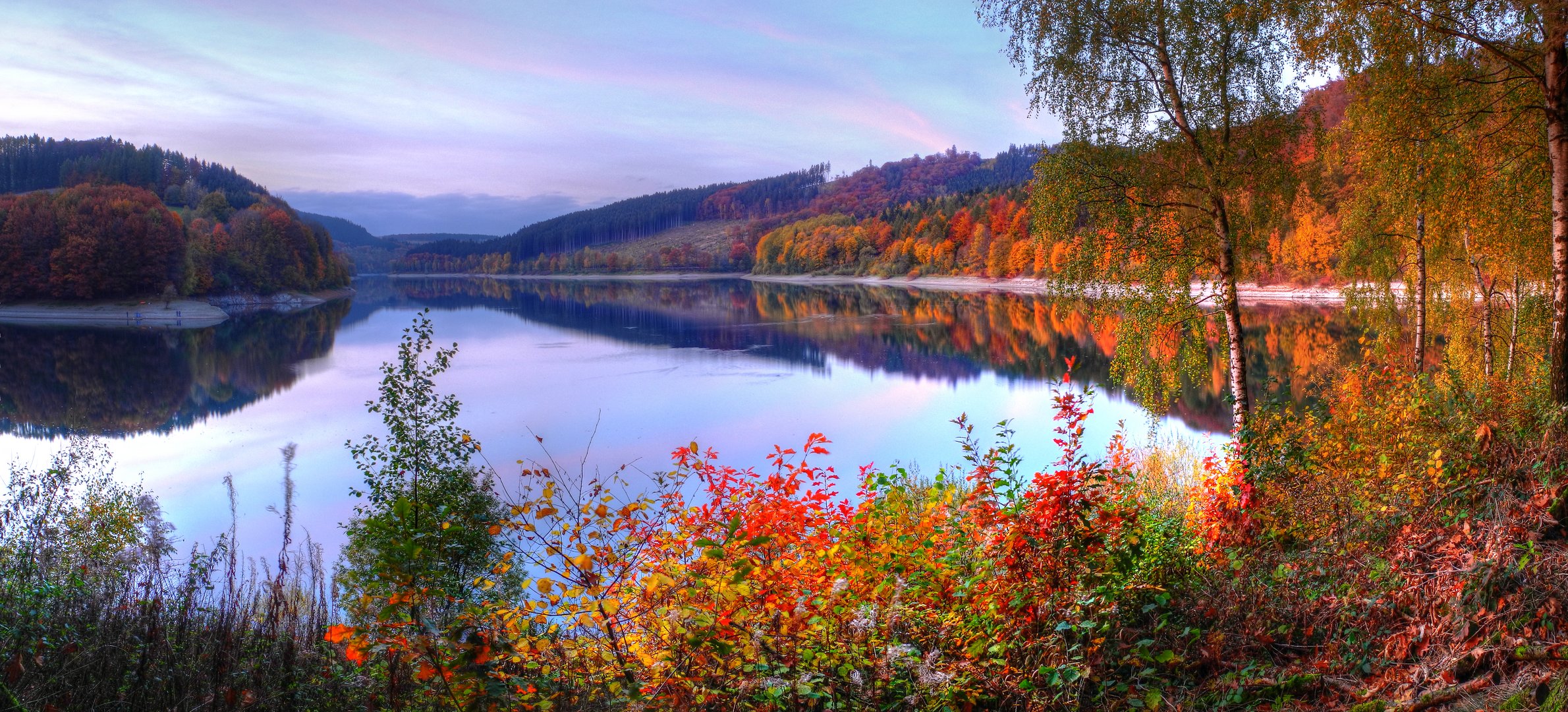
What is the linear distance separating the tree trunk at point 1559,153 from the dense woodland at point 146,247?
91744mm

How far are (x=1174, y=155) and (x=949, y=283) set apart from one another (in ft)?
309

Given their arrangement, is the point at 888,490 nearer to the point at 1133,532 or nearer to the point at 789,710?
the point at 1133,532

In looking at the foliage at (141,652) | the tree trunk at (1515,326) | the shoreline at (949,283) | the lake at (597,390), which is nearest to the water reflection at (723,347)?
the lake at (597,390)

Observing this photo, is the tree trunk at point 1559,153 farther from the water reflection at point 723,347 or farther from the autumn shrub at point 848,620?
the autumn shrub at point 848,620

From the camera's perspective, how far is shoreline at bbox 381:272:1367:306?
58812mm

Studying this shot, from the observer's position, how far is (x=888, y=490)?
23.3 ft

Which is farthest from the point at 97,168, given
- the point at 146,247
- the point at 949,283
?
the point at 949,283

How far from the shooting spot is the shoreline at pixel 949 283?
2315 inches

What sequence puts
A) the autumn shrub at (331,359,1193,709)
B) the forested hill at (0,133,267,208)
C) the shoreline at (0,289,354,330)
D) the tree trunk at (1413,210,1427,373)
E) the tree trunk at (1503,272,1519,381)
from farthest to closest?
the forested hill at (0,133,267,208) → the shoreline at (0,289,354,330) → the tree trunk at (1413,210,1427,373) → the tree trunk at (1503,272,1519,381) → the autumn shrub at (331,359,1193,709)

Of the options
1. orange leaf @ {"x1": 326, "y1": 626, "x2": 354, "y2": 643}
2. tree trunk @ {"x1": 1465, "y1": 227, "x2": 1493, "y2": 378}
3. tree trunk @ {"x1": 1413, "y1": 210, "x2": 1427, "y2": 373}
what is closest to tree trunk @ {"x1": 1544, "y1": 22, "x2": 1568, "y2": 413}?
tree trunk @ {"x1": 1413, "y1": 210, "x2": 1427, "y2": 373}

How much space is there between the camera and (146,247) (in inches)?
2913

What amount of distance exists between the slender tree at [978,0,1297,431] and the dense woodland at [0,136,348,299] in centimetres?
8703

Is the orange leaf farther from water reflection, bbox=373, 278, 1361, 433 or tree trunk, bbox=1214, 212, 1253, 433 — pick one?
tree trunk, bbox=1214, 212, 1253, 433

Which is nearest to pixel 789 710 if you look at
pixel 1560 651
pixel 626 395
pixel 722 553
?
pixel 722 553
